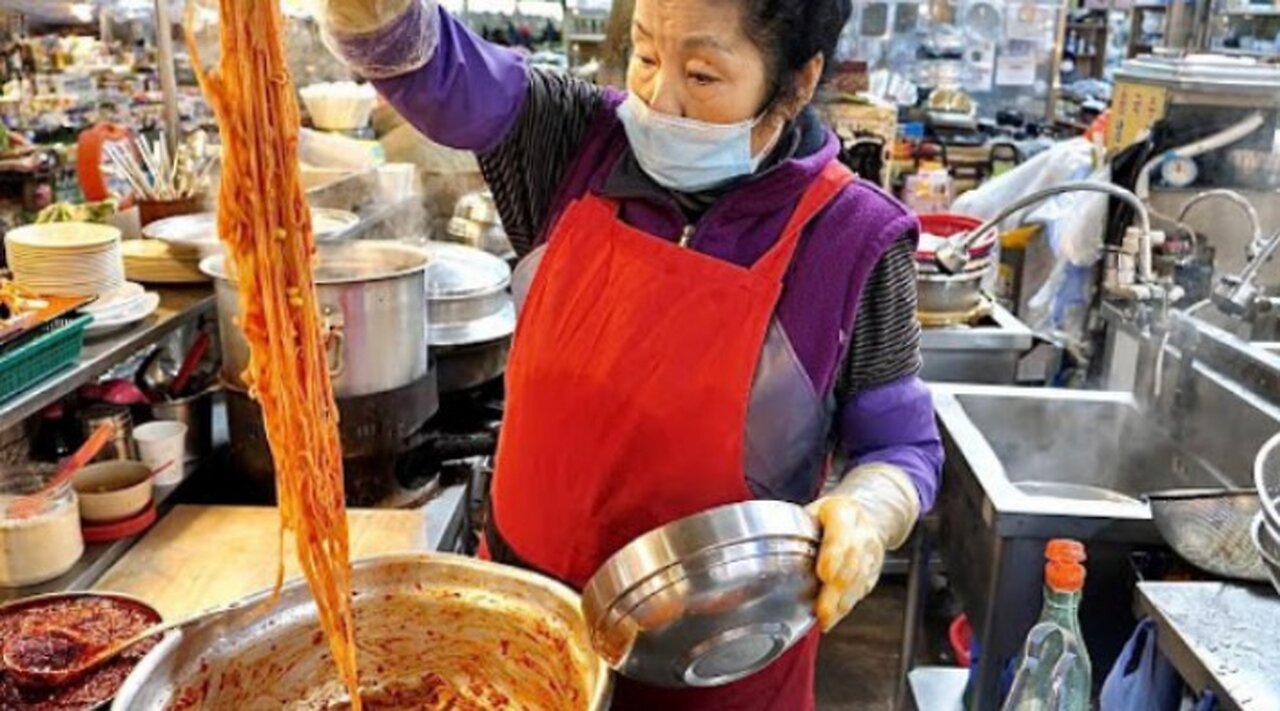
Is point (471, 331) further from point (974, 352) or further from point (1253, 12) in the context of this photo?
point (1253, 12)

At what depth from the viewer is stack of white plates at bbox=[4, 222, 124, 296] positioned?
2088 mm

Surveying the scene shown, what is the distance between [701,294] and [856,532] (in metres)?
0.42

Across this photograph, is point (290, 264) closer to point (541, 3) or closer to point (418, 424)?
point (418, 424)

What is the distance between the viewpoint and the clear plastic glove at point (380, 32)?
3.95 ft

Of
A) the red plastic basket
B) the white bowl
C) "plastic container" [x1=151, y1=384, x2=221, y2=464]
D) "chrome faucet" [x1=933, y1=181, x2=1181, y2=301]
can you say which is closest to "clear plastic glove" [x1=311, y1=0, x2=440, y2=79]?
the white bowl

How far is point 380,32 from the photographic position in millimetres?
1227

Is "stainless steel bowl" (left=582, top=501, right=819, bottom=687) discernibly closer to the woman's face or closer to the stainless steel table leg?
the woman's face

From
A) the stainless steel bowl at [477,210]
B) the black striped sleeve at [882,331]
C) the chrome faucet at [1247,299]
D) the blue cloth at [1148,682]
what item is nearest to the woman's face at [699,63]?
the black striped sleeve at [882,331]

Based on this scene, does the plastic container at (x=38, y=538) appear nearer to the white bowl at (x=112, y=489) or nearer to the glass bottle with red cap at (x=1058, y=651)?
the white bowl at (x=112, y=489)

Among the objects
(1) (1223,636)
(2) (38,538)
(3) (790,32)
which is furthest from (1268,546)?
(2) (38,538)

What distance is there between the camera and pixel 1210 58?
3900mm

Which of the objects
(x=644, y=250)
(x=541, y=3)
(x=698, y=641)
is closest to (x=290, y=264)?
(x=644, y=250)

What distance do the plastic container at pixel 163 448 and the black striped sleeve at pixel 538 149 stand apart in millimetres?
1032

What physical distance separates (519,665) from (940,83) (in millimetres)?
6762
